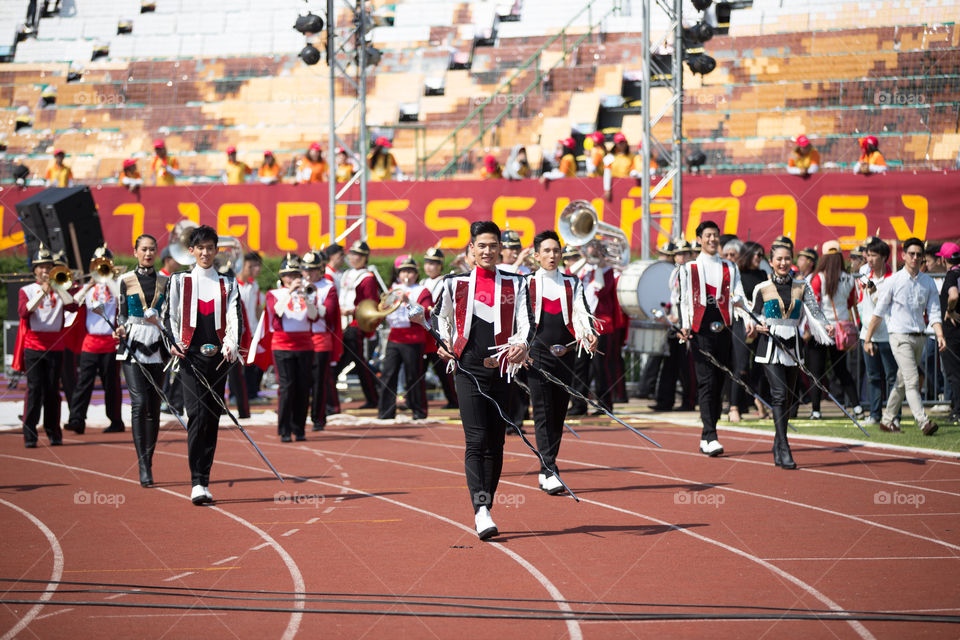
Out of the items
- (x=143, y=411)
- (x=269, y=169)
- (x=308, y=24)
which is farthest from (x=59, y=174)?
(x=143, y=411)

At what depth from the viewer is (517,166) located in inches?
877

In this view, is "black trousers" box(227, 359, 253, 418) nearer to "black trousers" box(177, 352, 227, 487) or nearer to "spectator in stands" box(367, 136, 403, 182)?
"black trousers" box(177, 352, 227, 487)

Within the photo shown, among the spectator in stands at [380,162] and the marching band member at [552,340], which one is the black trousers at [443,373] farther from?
the spectator in stands at [380,162]

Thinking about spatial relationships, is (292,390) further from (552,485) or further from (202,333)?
(552,485)

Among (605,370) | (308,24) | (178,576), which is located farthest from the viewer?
(308,24)

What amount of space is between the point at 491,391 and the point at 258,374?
1056cm

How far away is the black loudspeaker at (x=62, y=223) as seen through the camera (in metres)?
19.0

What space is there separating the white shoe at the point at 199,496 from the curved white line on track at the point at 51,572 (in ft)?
3.45


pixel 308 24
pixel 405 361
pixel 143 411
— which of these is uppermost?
pixel 308 24

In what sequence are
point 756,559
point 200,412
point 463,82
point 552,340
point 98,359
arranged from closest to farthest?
point 756,559 < point 200,412 < point 552,340 < point 98,359 < point 463,82

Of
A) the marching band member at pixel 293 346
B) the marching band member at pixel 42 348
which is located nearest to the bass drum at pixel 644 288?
the marching band member at pixel 293 346

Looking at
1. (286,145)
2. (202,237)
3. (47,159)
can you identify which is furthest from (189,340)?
(47,159)

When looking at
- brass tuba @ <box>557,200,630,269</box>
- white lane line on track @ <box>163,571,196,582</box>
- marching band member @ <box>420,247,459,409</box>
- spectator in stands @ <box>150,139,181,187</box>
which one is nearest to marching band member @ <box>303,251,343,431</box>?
marching band member @ <box>420,247,459,409</box>

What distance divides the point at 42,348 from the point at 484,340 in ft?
20.9
